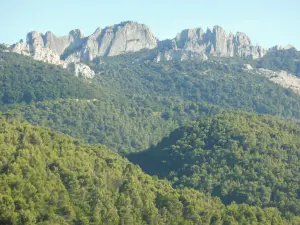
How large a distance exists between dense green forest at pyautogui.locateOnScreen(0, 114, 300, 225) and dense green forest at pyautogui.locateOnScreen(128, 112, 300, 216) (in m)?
11.6

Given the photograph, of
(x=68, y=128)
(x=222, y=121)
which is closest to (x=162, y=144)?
(x=222, y=121)

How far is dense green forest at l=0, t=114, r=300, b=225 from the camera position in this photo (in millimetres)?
62062

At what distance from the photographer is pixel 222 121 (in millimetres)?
119750

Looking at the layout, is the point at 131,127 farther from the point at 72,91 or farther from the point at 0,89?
the point at 0,89

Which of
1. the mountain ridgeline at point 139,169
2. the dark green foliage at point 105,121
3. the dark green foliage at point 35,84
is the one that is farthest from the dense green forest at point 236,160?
the dark green foliage at point 35,84

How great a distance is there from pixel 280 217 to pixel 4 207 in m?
37.3

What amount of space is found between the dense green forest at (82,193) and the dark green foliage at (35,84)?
323 ft

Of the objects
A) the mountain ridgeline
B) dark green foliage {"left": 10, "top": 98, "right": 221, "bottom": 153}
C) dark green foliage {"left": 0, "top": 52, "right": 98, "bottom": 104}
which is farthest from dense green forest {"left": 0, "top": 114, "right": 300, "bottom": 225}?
dark green foliage {"left": 0, "top": 52, "right": 98, "bottom": 104}

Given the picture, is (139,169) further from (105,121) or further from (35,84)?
(35,84)

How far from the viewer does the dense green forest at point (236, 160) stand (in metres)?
94.4

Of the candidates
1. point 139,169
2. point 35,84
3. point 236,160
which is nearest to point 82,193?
point 139,169

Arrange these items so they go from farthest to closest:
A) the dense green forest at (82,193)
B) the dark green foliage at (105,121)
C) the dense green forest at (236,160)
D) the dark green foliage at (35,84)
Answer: the dark green foliage at (35,84) < the dark green foliage at (105,121) < the dense green forest at (236,160) < the dense green forest at (82,193)

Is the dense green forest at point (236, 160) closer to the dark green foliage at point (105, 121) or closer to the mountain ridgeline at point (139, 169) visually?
the mountain ridgeline at point (139, 169)

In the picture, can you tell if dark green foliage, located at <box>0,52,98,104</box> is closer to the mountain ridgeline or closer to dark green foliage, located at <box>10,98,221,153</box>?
the mountain ridgeline
